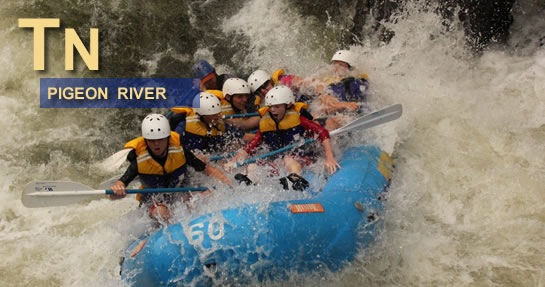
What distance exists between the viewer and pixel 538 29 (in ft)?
21.5

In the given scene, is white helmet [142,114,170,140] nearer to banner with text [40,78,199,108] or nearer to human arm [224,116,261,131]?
human arm [224,116,261,131]

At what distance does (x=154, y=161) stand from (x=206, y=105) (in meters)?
0.91

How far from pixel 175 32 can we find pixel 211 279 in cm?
590

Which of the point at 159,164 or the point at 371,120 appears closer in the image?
the point at 159,164

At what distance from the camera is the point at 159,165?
408 centimetres

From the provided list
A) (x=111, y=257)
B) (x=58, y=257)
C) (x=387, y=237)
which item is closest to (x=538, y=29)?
(x=387, y=237)

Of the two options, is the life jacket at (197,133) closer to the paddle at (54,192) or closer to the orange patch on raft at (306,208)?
the paddle at (54,192)

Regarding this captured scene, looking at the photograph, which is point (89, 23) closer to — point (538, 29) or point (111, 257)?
point (111, 257)

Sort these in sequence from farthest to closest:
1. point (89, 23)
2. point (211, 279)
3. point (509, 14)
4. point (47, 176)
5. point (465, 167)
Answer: point (89, 23)
point (509, 14)
point (47, 176)
point (465, 167)
point (211, 279)

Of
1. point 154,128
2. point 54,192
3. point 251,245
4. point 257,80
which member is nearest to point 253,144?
point 257,80

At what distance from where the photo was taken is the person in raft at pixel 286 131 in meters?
4.59

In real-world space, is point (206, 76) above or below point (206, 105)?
above

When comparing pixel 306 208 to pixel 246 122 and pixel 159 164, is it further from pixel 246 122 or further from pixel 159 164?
pixel 246 122

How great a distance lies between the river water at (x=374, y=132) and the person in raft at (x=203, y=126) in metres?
1.02
